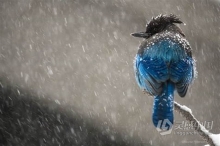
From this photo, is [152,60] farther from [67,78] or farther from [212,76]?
Result: [67,78]

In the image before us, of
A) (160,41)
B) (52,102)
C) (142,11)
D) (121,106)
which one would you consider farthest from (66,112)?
(160,41)

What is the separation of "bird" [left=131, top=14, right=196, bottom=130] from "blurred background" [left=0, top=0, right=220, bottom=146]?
4148mm

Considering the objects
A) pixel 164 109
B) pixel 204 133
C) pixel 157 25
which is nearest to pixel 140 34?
pixel 157 25

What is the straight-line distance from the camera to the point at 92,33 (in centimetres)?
765

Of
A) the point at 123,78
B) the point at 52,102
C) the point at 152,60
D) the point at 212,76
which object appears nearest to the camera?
the point at 152,60

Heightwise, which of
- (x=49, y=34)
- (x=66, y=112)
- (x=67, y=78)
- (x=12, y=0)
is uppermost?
(x=12, y=0)

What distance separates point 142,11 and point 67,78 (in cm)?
160

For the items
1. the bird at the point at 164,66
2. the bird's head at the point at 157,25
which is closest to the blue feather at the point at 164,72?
the bird at the point at 164,66

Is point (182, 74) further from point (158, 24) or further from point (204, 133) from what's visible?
point (204, 133)

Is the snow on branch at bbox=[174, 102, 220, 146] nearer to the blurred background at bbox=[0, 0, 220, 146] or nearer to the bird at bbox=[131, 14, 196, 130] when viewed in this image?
the bird at bbox=[131, 14, 196, 130]

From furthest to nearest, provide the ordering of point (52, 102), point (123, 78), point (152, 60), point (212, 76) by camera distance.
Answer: point (52, 102) → point (123, 78) → point (212, 76) → point (152, 60)

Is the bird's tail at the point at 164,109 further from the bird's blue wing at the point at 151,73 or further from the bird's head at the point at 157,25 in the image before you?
the bird's head at the point at 157,25

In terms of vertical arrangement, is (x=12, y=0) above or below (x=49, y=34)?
above

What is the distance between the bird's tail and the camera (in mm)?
2065
